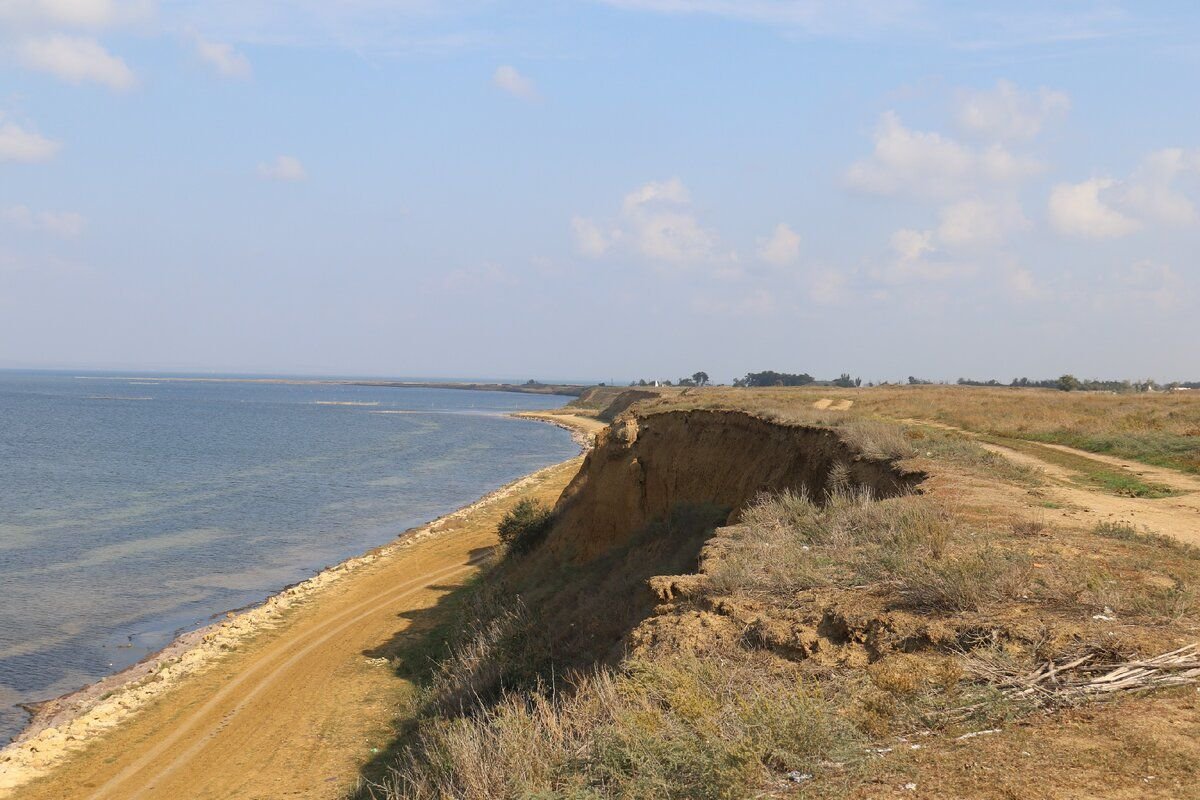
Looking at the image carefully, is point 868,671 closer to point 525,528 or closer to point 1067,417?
point 525,528

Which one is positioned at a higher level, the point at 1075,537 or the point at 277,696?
the point at 1075,537

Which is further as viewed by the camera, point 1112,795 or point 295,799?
point 295,799

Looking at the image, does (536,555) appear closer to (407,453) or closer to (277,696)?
A: (277,696)

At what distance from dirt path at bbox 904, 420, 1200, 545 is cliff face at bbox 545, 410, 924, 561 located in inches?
161

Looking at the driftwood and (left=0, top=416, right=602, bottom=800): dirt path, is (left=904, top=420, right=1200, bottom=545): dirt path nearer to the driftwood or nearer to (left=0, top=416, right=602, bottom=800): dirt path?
the driftwood

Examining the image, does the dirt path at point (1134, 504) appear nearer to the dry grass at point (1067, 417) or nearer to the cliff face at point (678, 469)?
the dry grass at point (1067, 417)

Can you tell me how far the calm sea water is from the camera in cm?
2422

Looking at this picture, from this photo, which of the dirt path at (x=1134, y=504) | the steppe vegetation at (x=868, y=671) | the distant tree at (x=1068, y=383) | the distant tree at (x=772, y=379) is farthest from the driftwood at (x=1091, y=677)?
the distant tree at (x=772, y=379)

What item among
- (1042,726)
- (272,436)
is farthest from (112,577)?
(272,436)

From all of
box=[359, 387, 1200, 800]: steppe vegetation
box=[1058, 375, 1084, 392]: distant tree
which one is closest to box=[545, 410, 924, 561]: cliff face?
box=[359, 387, 1200, 800]: steppe vegetation

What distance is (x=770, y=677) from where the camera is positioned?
→ 7.46 m

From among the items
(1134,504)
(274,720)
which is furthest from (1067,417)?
(274,720)

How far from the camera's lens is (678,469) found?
1018 inches

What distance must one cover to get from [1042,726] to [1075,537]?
18.9ft
